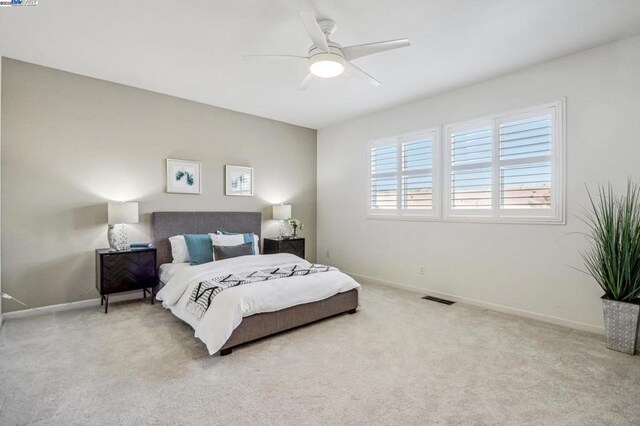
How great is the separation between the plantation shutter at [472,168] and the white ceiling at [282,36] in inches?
28.0

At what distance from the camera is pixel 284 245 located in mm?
5488

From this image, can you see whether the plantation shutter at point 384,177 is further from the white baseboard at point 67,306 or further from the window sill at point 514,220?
the white baseboard at point 67,306

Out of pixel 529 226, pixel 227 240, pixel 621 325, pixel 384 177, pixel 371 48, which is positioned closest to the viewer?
pixel 371 48

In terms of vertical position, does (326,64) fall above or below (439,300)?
above

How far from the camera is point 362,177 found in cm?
570

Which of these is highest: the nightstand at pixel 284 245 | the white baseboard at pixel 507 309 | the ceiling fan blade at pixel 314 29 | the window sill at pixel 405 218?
the ceiling fan blade at pixel 314 29

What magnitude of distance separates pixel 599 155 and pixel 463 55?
1.74m

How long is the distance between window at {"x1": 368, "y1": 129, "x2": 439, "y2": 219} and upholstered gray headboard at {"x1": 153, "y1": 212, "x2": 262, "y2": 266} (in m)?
2.15

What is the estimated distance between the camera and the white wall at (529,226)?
3.16m

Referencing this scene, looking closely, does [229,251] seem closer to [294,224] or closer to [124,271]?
[124,271]

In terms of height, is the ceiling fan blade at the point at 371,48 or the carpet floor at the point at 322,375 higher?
the ceiling fan blade at the point at 371,48

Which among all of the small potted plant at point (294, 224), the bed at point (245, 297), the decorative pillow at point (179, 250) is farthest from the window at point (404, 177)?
the decorative pillow at point (179, 250)

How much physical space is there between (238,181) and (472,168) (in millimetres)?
3658

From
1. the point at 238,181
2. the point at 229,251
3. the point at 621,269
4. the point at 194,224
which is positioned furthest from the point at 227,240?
the point at 621,269
